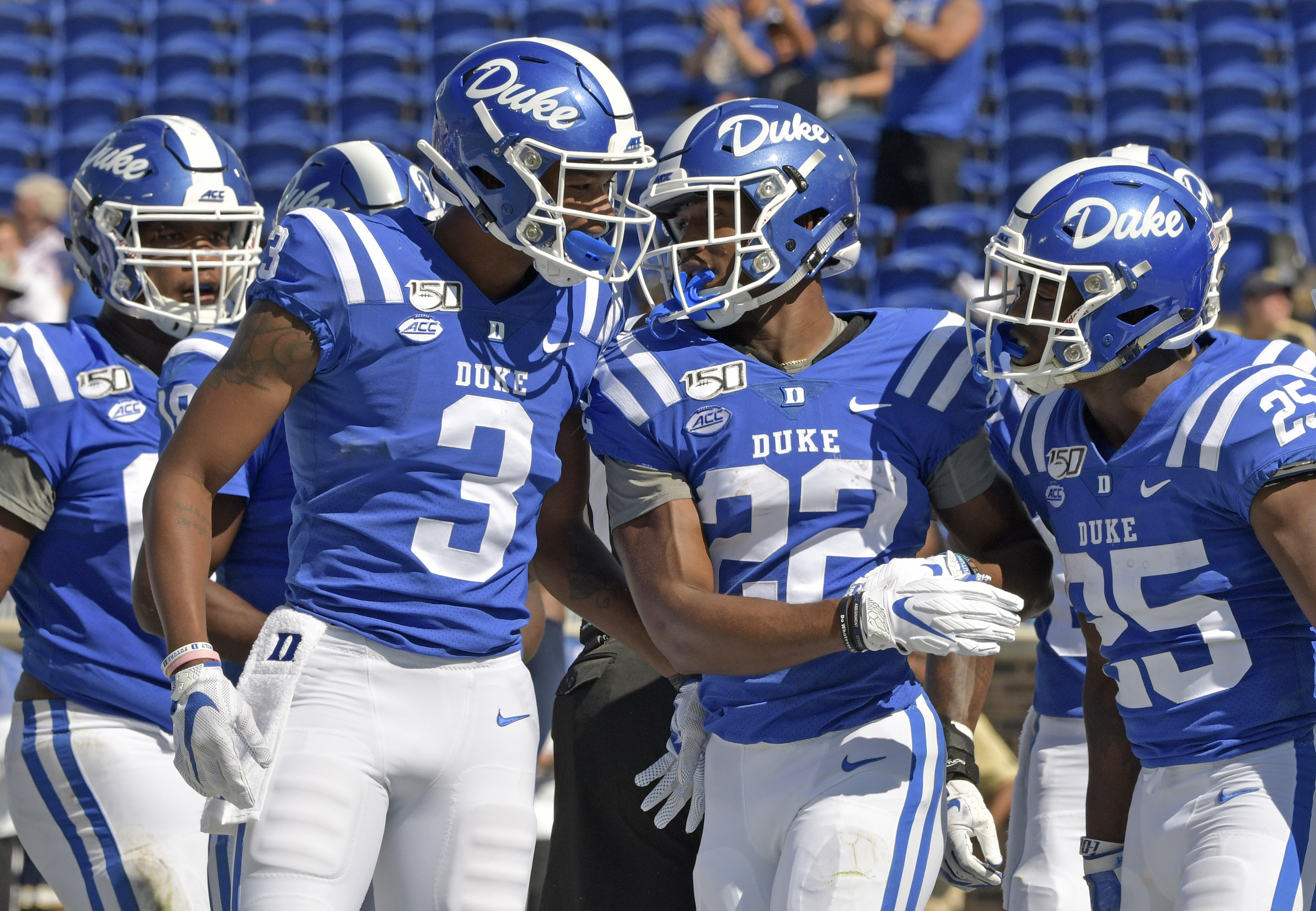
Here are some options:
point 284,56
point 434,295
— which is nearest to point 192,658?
point 434,295

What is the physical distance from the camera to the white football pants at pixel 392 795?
2.34 metres

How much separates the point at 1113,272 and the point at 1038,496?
0.45 metres

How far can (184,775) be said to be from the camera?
2.37 m

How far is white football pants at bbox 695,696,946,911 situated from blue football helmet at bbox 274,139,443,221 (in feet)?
5.67

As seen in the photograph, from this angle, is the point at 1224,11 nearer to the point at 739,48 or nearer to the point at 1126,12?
the point at 1126,12

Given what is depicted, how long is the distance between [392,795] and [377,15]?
921cm

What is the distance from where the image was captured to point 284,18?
1086 cm

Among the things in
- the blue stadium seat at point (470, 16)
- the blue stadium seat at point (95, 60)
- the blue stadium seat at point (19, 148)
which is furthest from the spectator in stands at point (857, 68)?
the blue stadium seat at point (19, 148)

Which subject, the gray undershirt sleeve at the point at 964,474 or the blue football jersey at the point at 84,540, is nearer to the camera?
the gray undershirt sleeve at the point at 964,474

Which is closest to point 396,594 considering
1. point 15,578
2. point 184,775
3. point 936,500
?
point 184,775

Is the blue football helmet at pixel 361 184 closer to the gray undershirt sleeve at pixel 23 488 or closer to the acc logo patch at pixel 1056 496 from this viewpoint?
the gray undershirt sleeve at pixel 23 488

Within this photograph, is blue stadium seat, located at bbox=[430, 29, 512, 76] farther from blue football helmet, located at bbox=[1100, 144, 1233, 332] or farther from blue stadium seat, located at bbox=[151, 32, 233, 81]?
blue football helmet, located at bbox=[1100, 144, 1233, 332]

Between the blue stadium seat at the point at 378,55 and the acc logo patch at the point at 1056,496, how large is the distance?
8.56m

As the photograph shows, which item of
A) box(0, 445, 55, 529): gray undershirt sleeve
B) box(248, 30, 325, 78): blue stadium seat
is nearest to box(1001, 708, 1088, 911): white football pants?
box(0, 445, 55, 529): gray undershirt sleeve
